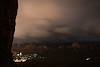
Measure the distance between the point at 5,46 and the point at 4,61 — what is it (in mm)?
679

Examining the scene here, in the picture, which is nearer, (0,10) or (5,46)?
(0,10)

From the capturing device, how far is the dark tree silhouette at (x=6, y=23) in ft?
Result: 27.8

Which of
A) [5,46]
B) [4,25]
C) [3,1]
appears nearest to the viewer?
[3,1]

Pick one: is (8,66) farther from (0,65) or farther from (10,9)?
(10,9)

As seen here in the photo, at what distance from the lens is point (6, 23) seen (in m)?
9.08

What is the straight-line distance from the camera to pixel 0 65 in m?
9.52

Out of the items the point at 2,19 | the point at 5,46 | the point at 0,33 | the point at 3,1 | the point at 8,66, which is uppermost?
the point at 3,1

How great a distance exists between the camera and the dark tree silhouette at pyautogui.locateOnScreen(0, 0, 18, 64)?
8.48 metres

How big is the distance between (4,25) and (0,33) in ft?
1.28

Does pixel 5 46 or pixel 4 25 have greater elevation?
pixel 4 25

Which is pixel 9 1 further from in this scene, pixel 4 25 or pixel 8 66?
pixel 8 66

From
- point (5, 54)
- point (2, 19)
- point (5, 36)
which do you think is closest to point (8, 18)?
point (2, 19)

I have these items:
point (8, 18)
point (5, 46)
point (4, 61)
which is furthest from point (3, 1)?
point (4, 61)

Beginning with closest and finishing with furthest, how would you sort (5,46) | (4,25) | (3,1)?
1. (3,1)
2. (4,25)
3. (5,46)
